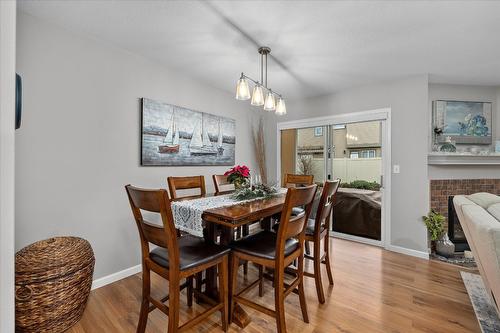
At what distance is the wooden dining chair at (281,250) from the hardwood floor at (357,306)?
0.21m

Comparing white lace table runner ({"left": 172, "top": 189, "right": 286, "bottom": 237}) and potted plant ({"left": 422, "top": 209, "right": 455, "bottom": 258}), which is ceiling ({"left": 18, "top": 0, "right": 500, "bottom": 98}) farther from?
potted plant ({"left": 422, "top": 209, "right": 455, "bottom": 258})

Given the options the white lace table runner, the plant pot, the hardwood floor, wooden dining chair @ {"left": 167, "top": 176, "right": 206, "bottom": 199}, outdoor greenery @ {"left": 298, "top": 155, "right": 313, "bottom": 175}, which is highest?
outdoor greenery @ {"left": 298, "top": 155, "right": 313, "bottom": 175}

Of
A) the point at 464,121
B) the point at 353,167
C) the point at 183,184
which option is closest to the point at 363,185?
the point at 353,167

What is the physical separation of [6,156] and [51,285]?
131 centimetres

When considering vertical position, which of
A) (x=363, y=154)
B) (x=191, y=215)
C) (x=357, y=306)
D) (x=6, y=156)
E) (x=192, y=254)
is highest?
(x=363, y=154)

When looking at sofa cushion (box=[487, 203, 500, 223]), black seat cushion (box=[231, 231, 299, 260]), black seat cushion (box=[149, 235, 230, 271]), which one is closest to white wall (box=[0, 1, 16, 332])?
black seat cushion (box=[149, 235, 230, 271])

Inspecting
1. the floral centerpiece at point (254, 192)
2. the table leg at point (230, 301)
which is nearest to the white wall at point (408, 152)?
the floral centerpiece at point (254, 192)

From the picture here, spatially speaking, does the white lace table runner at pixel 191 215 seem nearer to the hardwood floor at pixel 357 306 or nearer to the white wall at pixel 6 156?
the hardwood floor at pixel 357 306

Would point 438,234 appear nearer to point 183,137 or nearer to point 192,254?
point 192,254

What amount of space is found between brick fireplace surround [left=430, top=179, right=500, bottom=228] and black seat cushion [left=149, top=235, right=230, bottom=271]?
9.98 ft

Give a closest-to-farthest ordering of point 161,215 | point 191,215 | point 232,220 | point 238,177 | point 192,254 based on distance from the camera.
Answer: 1. point 161,215
2. point 232,220
3. point 192,254
4. point 191,215
5. point 238,177

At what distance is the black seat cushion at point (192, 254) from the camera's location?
138 cm

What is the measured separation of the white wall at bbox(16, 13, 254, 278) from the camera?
1775 millimetres

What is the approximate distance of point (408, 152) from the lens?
2.93m
